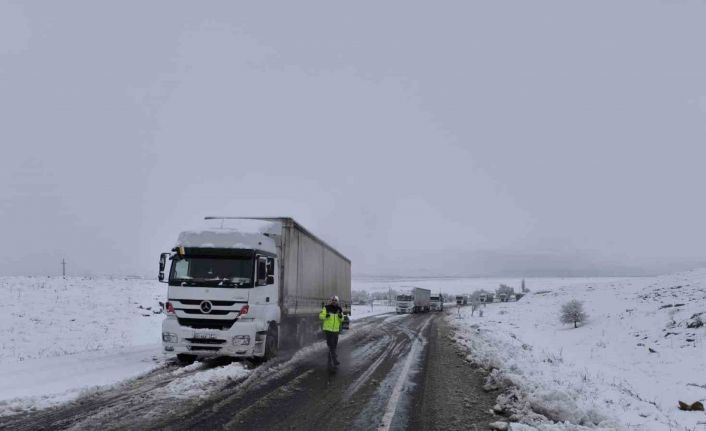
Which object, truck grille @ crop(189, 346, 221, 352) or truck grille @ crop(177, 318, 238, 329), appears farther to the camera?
truck grille @ crop(177, 318, 238, 329)

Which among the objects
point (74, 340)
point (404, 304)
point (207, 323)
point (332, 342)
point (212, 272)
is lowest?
point (404, 304)

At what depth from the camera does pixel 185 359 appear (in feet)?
42.7

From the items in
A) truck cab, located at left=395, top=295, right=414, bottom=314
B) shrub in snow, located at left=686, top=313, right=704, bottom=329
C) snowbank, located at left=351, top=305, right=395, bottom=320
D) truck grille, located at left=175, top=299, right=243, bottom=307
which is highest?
truck grille, located at left=175, top=299, right=243, bottom=307

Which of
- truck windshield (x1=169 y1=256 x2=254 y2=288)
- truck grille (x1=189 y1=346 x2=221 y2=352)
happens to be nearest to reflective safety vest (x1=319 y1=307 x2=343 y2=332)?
truck windshield (x1=169 y1=256 x2=254 y2=288)

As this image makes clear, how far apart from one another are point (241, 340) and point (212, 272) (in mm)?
1932

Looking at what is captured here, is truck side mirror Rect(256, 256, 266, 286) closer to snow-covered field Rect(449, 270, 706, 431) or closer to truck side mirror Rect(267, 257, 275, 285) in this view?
Answer: truck side mirror Rect(267, 257, 275, 285)

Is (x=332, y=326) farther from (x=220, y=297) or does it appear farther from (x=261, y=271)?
(x=220, y=297)

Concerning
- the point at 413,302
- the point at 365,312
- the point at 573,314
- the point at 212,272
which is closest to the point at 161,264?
the point at 212,272

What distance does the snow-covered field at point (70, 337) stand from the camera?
30.0 feet

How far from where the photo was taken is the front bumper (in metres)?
11.8

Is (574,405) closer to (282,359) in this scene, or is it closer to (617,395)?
(617,395)

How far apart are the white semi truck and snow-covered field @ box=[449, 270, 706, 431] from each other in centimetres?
584

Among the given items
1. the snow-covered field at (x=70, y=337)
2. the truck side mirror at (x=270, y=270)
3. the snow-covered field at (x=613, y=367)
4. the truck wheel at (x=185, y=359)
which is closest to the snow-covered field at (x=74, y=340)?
the snow-covered field at (x=70, y=337)

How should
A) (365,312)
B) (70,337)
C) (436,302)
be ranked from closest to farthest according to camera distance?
(70,337)
(365,312)
(436,302)
